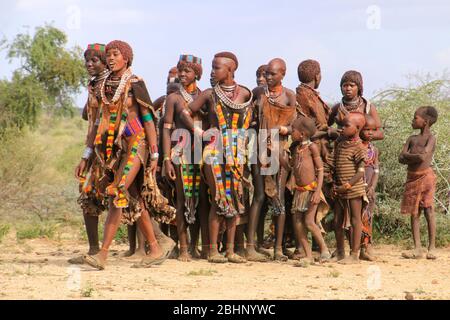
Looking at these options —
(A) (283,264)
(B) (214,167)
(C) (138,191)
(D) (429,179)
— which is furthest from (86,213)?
(D) (429,179)

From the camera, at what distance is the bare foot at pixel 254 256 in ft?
29.2

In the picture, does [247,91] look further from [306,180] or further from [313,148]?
[306,180]

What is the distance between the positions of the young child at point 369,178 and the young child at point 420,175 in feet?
1.40

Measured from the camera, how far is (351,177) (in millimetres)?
8727

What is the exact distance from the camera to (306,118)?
28.5 feet

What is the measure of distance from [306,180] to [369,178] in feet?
2.48

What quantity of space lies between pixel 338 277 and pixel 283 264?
0.97 meters

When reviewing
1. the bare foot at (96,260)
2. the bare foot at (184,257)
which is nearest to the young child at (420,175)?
the bare foot at (184,257)

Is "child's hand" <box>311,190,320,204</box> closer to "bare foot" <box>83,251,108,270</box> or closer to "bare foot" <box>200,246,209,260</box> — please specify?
"bare foot" <box>200,246,209,260</box>

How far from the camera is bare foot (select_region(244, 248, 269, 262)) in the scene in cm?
891

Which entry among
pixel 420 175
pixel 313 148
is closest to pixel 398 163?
pixel 420 175

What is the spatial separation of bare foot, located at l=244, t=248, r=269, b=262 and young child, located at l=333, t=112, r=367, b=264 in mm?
747

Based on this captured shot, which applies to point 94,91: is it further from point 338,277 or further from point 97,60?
point 338,277
